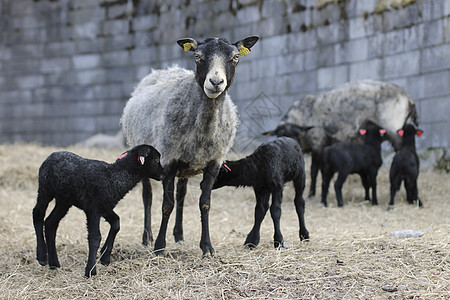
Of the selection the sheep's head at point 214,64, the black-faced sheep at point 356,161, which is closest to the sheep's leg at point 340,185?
the black-faced sheep at point 356,161

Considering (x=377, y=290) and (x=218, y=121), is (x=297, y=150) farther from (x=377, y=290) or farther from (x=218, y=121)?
(x=377, y=290)

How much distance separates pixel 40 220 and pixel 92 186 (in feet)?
2.54

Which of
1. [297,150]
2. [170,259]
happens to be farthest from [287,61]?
[170,259]

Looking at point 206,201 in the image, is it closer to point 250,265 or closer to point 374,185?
point 250,265

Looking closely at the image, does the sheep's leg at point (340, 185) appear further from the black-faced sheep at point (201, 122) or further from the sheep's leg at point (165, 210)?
the sheep's leg at point (165, 210)

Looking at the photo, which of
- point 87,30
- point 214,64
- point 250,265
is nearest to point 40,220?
point 250,265

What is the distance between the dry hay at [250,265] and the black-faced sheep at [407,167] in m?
0.89

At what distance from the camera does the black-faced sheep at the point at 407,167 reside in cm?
859

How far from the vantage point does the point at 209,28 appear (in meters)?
14.0

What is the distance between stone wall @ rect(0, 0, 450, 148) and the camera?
414 inches

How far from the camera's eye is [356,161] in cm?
903

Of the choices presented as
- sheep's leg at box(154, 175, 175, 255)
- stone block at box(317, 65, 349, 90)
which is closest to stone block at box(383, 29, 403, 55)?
stone block at box(317, 65, 349, 90)

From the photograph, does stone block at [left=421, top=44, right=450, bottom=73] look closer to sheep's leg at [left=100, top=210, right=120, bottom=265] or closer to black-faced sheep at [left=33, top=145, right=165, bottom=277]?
black-faced sheep at [left=33, top=145, right=165, bottom=277]

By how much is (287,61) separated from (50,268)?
9.06 m
